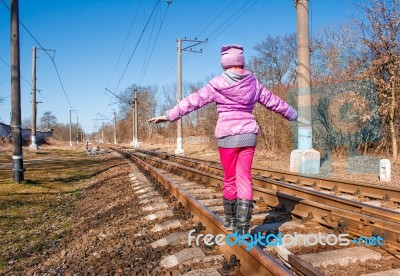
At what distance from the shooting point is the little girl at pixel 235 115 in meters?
3.19

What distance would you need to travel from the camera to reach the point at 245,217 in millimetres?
3238

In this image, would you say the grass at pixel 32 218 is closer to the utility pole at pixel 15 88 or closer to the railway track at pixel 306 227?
the utility pole at pixel 15 88

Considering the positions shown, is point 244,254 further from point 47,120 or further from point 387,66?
point 47,120

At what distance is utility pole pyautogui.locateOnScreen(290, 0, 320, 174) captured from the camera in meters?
10.3

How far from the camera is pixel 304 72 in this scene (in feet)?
35.0

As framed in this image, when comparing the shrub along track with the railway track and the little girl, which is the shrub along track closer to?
the railway track

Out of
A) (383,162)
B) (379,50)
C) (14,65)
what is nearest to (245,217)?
(383,162)

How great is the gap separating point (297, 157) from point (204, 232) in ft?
23.1

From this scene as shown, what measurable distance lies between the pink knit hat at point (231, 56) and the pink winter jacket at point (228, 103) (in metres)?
0.15

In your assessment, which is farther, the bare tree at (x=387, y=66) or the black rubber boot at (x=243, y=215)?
the bare tree at (x=387, y=66)

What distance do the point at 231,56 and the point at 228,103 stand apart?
0.44 meters

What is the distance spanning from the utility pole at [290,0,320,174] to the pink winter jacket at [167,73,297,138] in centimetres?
747

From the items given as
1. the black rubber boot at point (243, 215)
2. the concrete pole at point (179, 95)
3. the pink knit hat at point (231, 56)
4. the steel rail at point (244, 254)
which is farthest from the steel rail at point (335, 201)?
the concrete pole at point (179, 95)

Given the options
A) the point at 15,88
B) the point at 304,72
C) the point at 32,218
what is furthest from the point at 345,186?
the point at 15,88
